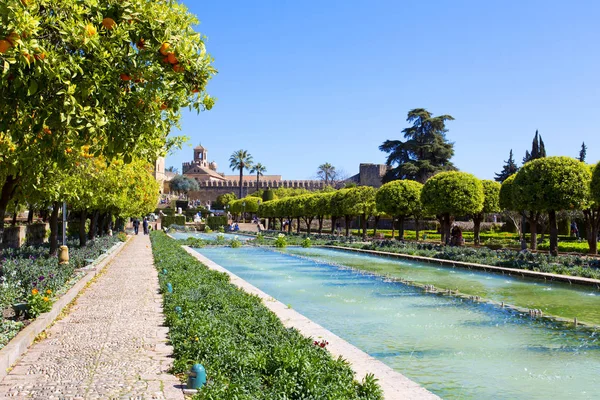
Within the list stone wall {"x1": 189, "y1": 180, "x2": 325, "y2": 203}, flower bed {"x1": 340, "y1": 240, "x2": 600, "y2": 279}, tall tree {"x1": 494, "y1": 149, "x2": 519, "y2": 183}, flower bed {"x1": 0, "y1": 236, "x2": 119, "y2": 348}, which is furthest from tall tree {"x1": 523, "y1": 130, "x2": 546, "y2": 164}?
stone wall {"x1": 189, "y1": 180, "x2": 325, "y2": 203}

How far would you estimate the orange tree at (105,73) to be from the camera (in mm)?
3656

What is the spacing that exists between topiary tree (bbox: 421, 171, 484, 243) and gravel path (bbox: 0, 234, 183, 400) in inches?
661

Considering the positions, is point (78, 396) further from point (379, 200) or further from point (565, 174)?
point (379, 200)

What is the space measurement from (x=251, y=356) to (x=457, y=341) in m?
3.74

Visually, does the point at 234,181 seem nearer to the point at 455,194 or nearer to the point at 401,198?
the point at 401,198

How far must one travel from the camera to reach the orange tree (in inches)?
144

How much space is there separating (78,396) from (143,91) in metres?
2.38

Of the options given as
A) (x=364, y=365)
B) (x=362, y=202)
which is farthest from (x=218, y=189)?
(x=364, y=365)

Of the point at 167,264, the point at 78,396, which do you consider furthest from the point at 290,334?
the point at 167,264

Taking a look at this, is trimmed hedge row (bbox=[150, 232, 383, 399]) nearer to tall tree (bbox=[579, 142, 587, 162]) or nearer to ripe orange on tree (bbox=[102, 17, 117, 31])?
ripe orange on tree (bbox=[102, 17, 117, 31])

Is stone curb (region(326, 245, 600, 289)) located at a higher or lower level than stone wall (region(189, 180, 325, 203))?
lower

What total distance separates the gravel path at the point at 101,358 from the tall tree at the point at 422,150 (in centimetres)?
4037

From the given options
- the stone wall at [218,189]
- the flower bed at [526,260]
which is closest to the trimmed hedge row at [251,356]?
the flower bed at [526,260]

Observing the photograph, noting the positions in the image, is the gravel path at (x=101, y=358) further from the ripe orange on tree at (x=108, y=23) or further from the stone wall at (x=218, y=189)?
the stone wall at (x=218, y=189)
